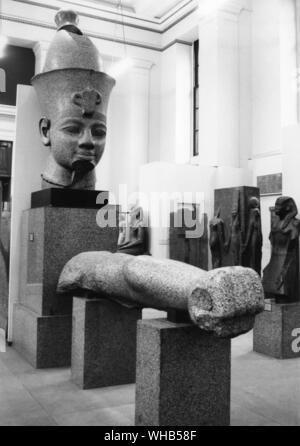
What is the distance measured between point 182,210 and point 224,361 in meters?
6.89

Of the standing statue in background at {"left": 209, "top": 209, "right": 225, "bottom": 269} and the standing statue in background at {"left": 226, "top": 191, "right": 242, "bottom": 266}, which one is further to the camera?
the standing statue in background at {"left": 209, "top": 209, "right": 225, "bottom": 269}

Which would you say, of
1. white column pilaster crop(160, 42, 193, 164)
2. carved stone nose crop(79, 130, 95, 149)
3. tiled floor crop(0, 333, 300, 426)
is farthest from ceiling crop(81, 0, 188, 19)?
tiled floor crop(0, 333, 300, 426)

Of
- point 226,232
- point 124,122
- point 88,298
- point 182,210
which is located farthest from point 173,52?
point 88,298

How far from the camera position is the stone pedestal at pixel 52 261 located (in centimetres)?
393

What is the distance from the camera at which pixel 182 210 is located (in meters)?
9.38

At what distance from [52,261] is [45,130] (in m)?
1.20

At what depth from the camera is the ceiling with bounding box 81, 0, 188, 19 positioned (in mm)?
11516

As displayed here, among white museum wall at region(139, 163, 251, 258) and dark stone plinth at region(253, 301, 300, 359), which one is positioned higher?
white museum wall at region(139, 163, 251, 258)

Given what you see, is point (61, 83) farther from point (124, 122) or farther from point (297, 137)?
point (124, 122)

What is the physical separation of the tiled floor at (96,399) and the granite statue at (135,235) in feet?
17.0

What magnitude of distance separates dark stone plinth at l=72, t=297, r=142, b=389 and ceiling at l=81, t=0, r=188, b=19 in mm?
9625

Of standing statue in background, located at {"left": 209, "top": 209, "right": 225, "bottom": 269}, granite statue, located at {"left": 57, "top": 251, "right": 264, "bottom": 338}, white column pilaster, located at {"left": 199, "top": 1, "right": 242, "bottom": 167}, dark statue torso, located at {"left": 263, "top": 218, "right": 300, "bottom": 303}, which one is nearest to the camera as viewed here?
granite statue, located at {"left": 57, "top": 251, "right": 264, "bottom": 338}

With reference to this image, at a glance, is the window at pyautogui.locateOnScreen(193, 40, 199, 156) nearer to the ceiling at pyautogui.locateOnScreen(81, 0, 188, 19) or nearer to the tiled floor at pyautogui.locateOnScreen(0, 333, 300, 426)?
the ceiling at pyautogui.locateOnScreen(81, 0, 188, 19)

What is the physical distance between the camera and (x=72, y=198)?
13.5 feet
